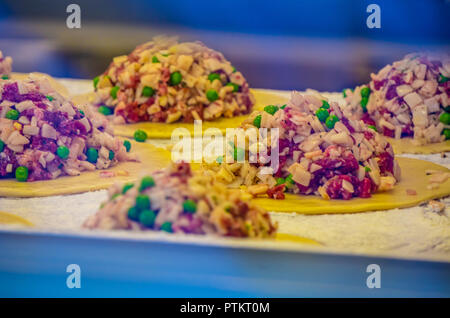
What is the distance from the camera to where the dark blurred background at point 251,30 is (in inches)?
138

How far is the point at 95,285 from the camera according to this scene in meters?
2.83

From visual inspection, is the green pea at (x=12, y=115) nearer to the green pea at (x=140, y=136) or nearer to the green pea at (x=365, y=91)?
the green pea at (x=140, y=136)

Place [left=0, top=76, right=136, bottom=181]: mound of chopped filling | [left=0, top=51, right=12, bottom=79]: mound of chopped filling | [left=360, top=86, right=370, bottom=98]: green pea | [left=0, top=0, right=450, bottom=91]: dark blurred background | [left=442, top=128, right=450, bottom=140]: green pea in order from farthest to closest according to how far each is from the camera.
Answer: [left=360, top=86, right=370, bottom=98]: green pea < [left=442, top=128, right=450, bottom=140]: green pea < [left=0, top=51, right=12, bottom=79]: mound of chopped filling < [left=0, top=76, right=136, bottom=181]: mound of chopped filling < [left=0, top=0, right=450, bottom=91]: dark blurred background

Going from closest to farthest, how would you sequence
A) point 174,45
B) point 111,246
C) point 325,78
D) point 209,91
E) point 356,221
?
point 111,246, point 356,221, point 325,78, point 174,45, point 209,91

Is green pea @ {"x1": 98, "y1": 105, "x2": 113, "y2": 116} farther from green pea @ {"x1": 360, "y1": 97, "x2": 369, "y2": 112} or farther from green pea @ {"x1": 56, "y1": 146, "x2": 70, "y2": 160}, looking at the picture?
green pea @ {"x1": 360, "y1": 97, "x2": 369, "y2": 112}

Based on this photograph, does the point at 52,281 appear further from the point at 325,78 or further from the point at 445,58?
the point at 445,58

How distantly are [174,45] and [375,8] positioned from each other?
5.52 ft

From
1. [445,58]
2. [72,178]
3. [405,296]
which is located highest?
[445,58]

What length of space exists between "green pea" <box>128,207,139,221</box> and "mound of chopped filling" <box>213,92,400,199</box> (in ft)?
3.02

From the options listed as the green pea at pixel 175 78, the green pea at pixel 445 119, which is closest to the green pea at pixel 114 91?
the green pea at pixel 175 78

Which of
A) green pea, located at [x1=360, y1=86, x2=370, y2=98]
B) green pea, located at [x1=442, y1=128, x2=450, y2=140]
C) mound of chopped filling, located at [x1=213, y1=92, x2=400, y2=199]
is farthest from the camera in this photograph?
green pea, located at [x1=360, y1=86, x2=370, y2=98]

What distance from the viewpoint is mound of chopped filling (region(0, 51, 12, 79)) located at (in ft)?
13.5

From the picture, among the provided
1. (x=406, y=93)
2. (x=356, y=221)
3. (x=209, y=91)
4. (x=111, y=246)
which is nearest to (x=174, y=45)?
(x=209, y=91)

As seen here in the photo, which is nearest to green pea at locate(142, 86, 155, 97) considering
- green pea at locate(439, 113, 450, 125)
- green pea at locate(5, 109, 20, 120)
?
green pea at locate(5, 109, 20, 120)
